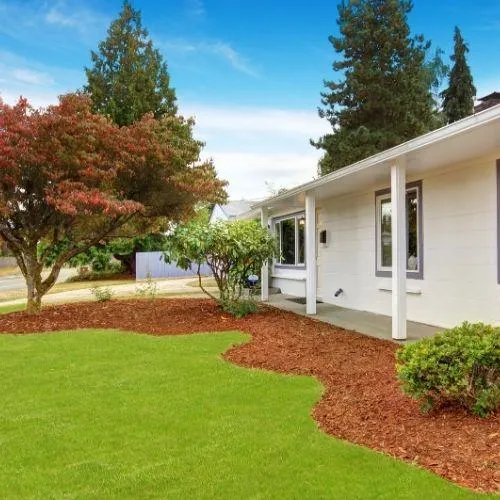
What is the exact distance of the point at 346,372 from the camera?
5.73 m

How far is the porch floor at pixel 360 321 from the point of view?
798 centimetres

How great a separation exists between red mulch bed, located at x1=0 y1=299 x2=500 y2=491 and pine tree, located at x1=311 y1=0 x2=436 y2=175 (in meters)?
15.7

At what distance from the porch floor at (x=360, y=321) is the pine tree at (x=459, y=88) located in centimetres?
2138

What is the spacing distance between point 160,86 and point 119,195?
1654 centimetres

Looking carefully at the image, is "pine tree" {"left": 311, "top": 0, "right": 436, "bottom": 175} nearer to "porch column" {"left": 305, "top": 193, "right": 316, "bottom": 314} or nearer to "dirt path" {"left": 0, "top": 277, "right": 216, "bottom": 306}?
"dirt path" {"left": 0, "top": 277, "right": 216, "bottom": 306}

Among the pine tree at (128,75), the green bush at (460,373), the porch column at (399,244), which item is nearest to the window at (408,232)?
the porch column at (399,244)

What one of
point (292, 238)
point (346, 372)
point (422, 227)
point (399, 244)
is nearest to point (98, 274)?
point (292, 238)

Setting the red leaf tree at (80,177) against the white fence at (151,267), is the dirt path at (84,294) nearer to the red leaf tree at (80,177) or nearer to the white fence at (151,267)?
the red leaf tree at (80,177)

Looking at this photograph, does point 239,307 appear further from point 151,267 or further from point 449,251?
point 151,267

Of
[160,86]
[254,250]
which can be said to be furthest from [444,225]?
[160,86]

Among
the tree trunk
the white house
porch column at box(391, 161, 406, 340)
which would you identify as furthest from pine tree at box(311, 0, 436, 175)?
porch column at box(391, 161, 406, 340)

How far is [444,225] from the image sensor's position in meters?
8.18

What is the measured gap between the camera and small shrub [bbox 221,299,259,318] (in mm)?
10258

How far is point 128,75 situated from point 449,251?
21687 mm
